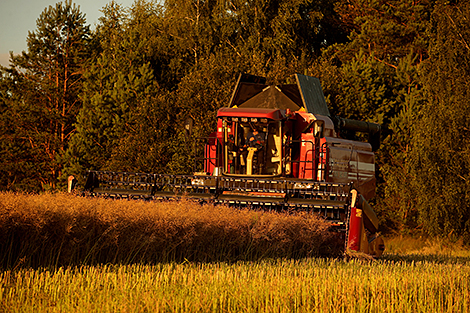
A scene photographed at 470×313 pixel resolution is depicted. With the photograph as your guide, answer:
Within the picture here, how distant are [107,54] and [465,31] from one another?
59.0 ft

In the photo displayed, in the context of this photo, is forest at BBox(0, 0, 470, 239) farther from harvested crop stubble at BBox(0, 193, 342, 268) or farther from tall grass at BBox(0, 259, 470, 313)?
tall grass at BBox(0, 259, 470, 313)

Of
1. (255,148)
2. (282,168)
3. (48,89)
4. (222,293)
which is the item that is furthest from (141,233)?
(48,89)

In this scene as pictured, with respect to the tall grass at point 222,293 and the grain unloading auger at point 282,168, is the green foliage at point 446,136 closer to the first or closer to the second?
the grain unloading auger at point 282,168

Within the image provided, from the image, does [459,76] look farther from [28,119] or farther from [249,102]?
[28,119]

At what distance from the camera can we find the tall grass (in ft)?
18.2

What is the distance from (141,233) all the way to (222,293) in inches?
120

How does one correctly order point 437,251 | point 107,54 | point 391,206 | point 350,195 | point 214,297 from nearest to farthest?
point 214,297
point 350,195
point 437,251
point 391,206
point 107,54

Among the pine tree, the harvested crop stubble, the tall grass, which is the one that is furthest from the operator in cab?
the pine tree

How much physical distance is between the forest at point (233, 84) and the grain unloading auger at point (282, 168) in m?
2.42

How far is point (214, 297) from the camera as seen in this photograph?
597cm

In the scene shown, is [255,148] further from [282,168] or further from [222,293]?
[222,293]

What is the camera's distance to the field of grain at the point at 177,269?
582cm

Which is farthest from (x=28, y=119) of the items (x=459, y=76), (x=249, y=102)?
(x=459, y=76)

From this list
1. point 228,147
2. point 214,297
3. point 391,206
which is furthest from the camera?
point 391,206
